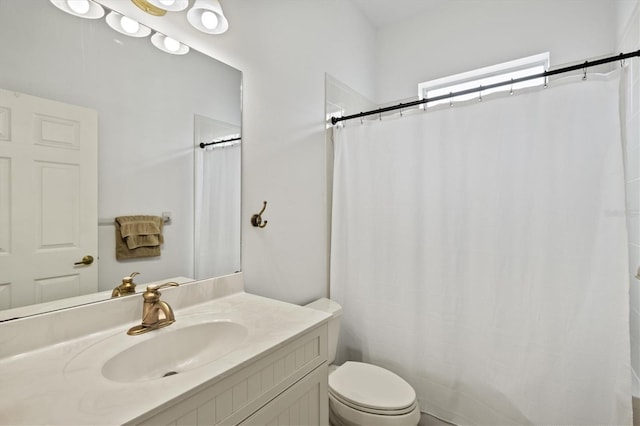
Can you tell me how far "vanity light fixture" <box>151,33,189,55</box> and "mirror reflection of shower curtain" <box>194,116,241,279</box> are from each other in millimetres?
247

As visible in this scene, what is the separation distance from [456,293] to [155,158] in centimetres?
156

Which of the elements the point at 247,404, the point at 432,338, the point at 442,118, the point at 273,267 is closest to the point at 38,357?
the point at 247,404

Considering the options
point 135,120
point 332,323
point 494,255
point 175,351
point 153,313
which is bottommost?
point 332,323

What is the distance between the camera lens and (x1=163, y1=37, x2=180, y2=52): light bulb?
3.66 ft

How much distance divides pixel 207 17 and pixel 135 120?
0.51 meters

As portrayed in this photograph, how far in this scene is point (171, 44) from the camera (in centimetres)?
113

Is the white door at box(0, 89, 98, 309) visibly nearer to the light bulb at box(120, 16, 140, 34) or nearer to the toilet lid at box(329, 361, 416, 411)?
the light bulb at box(120, 16, 140, 34)

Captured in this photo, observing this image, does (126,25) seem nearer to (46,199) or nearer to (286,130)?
(46,199)

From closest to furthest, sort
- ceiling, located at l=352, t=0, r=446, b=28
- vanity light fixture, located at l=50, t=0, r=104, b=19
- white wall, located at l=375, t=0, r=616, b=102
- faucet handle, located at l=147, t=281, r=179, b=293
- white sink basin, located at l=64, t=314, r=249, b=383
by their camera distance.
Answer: white sink basin, located at l=64, t=314, r=249, b=383 → vanity light fixture, located at l=50, t=0, r=104, b=19 → faucet handle, located at l=147, t=281, r=179, b=293 → white wall, located at l=375, t=0, r=616, b=102 → ceiling, located at l=352, t=0, r=446, b=28

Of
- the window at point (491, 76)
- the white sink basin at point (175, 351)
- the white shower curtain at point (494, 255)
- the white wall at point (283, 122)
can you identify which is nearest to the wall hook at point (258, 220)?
the white wall at point (283, 122)

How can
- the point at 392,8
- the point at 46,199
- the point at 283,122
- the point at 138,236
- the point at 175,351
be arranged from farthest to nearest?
the point at 392,8
the point at 283,122
the point at 138,236
the point at 175,351
the point at 46,199

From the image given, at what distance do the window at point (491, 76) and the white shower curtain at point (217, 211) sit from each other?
4.65 feet

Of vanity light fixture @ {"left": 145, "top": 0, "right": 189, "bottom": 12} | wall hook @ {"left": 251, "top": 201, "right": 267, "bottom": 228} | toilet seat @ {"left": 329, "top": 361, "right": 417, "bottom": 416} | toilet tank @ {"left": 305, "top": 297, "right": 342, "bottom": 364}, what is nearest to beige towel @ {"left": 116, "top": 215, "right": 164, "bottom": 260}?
wall hook @ {"left": 251, "top": 201, "right": 267, "bottom": 228}

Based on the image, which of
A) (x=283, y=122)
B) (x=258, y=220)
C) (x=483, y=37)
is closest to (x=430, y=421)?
(x=258, y=220)
